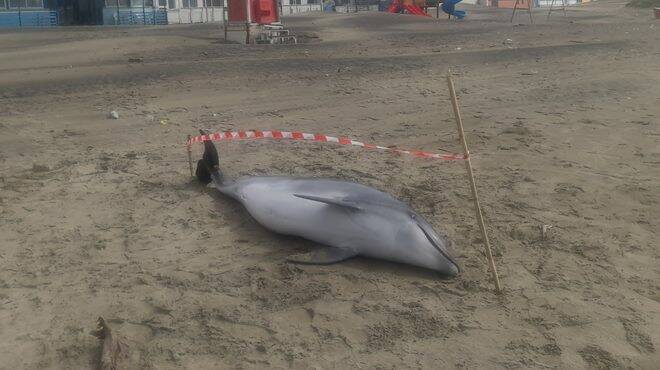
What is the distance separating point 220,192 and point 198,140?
6.79 feet

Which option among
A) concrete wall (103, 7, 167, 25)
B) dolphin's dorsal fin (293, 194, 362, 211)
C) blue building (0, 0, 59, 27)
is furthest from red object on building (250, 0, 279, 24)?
concrete wall (103, 7, 167, 25)

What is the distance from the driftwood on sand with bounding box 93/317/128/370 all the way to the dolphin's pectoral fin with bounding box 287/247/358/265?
160 cm

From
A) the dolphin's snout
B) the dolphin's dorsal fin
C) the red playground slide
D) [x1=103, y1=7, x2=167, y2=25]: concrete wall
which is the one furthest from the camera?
[x1=103, y1=7, x2=167, y2=25]: concrete wall

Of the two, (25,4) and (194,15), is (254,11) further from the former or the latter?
(194,15)

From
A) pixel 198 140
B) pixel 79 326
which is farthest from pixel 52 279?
pixel 198 140

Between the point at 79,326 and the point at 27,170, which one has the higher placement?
the point at 27,170

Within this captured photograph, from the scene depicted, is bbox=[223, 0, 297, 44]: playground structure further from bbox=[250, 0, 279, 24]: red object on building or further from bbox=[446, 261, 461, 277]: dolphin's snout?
bbox=[446, 261, 461, 277]: dolphin's snout

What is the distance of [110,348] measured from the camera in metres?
3.92

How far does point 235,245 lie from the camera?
5.57 m

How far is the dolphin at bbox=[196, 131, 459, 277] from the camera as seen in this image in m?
5.08

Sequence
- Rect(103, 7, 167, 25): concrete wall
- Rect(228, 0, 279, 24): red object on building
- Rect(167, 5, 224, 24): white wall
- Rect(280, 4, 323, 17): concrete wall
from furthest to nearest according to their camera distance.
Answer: Rect(280, 4, 323, 17): concrete wall
Rect(167, 5, 224, 24): white wall
Rect(103, 7, 167, 25): concrete wall
Rect(228, 0, 279, 24): red object on building

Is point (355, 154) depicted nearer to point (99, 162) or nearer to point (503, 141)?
point (503, 141)

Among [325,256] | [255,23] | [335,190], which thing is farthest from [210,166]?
[255,23]

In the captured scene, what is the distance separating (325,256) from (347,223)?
349 millimetres
